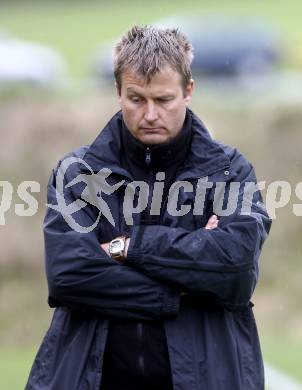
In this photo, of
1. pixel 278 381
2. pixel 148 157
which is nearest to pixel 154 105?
pixel 148 157

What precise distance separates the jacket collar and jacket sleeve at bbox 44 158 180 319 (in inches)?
7.6

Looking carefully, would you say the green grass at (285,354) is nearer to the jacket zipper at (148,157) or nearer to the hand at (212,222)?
the hand at (212,222)

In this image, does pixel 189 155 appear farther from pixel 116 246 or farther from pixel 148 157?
pixel 116 246

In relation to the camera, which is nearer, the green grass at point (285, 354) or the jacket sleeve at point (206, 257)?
the jacket sleeve at point (206, 257)

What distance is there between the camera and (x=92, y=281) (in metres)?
4.55

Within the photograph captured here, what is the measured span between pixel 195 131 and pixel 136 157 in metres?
0.26

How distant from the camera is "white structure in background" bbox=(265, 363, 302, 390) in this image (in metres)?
9.07

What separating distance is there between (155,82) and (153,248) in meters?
0.60

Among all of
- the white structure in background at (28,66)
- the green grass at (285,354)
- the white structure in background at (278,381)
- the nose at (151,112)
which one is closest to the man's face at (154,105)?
the nose at (151,112)

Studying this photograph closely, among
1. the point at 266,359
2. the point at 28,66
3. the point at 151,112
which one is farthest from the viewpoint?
the point at 28,66

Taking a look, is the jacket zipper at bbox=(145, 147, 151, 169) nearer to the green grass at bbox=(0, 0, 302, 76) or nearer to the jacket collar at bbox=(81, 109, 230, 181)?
the jacket collar at bbox=(81, 109, 230, 181)

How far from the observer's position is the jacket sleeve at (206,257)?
14.7 ft

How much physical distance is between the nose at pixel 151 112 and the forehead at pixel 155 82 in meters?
0.05

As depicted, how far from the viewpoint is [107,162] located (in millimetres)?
4645
